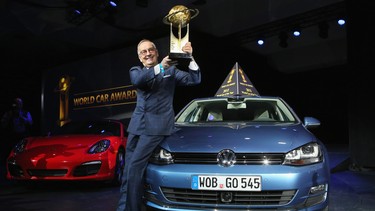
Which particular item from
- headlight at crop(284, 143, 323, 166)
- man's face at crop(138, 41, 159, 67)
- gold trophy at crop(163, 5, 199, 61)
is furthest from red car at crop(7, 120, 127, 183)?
headlight at crop(284, 143, 323, 166)

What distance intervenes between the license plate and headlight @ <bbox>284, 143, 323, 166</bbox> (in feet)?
0.95

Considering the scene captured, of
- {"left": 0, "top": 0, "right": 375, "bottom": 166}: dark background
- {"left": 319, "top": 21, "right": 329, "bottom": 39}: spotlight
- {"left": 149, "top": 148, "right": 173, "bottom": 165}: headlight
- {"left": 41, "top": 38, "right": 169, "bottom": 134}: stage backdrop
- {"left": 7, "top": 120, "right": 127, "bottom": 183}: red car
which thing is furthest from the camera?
{"left": 41, "top": 38, "right": 169, "bottom": 134}: stage backdrop

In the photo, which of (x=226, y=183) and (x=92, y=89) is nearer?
(x=226, y=183)

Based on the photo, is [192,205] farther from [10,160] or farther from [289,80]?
[289,80]

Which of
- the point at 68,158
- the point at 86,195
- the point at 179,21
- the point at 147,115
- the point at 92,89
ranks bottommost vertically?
the point at 86,195

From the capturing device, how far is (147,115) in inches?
112

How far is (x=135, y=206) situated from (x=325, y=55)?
43.3 ft

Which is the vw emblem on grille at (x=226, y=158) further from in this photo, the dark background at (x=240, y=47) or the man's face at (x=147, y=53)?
the dark background at (x=240, y=47)

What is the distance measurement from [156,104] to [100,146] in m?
2.63

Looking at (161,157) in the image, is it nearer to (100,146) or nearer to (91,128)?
(100,146)

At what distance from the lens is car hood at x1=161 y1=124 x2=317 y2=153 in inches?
105

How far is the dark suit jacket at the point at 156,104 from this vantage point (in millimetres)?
2824

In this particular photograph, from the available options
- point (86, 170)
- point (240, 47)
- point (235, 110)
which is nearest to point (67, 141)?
point (86, 170)

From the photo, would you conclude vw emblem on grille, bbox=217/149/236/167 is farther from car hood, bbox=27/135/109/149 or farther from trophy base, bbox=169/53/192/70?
car hood, bbox=27/135/109/149
